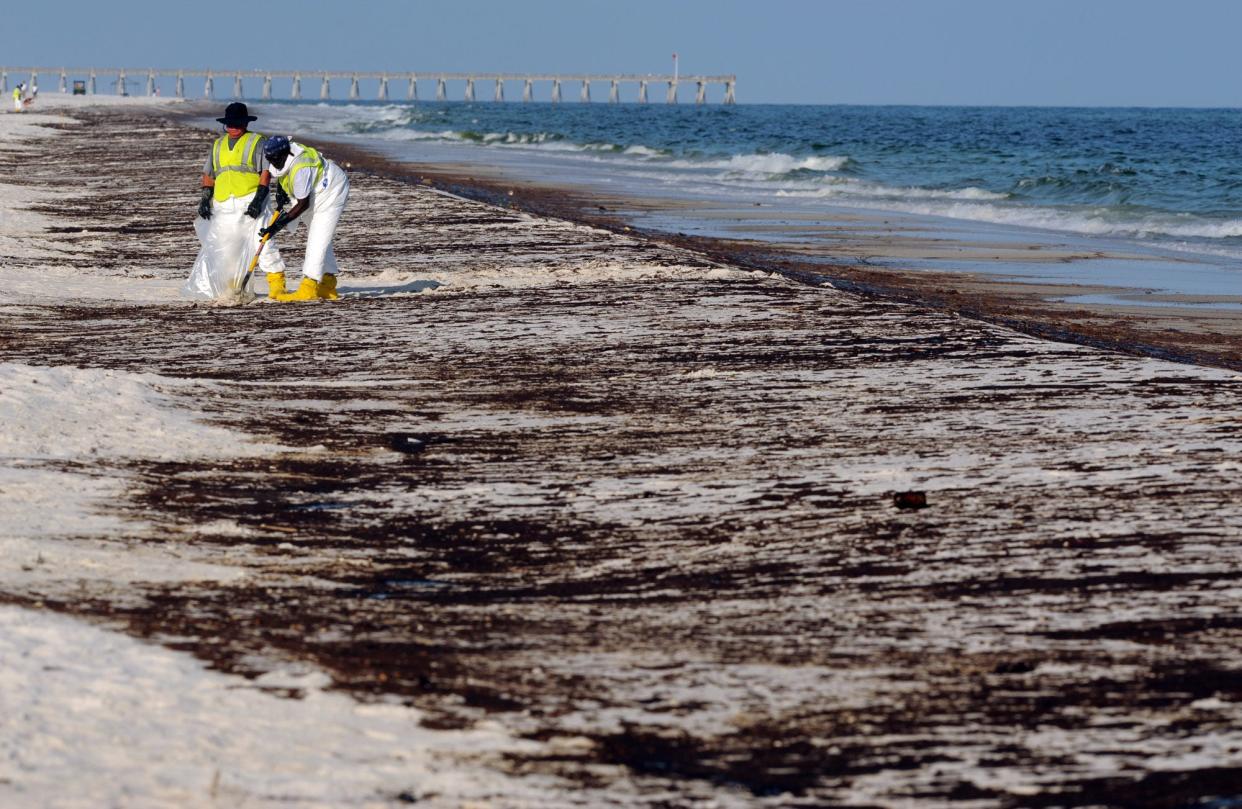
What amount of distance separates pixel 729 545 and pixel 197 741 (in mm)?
2396

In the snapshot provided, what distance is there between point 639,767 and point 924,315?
27.0 feet

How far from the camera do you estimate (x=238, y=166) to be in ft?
43.3

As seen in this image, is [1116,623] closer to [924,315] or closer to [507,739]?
[507,739]

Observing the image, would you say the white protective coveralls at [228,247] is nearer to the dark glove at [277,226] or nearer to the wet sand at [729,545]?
the dark glove at [277,226]

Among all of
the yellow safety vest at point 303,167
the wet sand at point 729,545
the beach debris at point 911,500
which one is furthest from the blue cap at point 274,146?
the beach debris at point 911,500

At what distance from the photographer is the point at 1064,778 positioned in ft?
13.2

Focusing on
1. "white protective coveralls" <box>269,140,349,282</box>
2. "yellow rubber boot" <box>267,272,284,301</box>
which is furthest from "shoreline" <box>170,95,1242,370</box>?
"yellow rubber boot" <box>267,272,284,301</box>

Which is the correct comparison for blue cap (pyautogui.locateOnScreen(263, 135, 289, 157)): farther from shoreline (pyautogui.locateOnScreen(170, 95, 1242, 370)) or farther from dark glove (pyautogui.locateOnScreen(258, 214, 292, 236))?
shoreline (pyautogui.locateOnScreen(170, 95, 1242, 370))

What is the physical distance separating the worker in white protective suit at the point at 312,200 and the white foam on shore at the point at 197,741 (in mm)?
8662

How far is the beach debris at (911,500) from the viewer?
Answer: 654cm

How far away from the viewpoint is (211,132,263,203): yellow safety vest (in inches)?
516

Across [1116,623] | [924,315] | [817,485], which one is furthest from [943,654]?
[924,315]

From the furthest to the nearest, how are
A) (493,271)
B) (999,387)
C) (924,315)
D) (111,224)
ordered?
(111,224) → (493,271) → (924,315) → (999,387)

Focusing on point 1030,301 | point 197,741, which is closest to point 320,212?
point 1030,301
